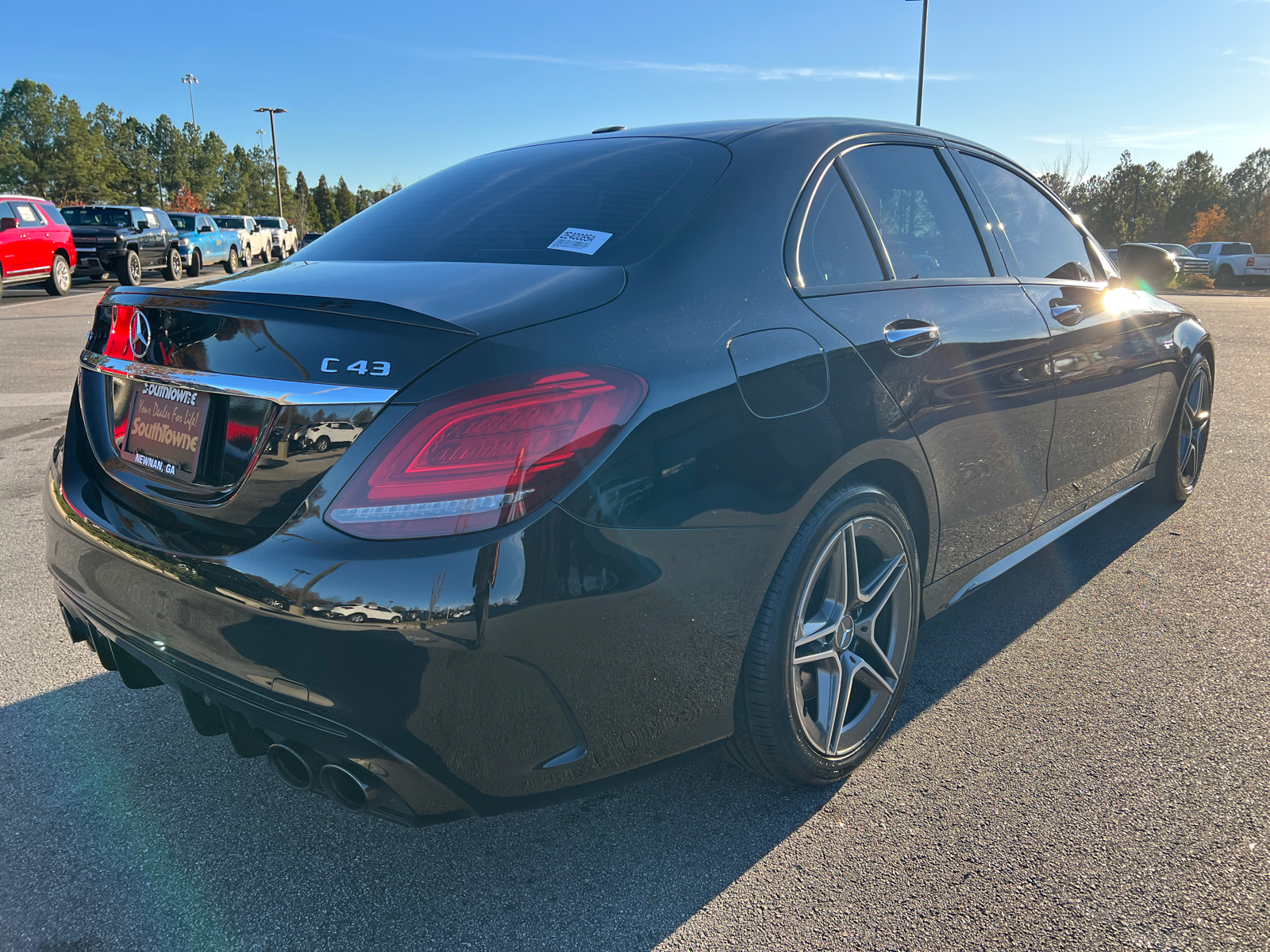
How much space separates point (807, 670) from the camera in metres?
2.35

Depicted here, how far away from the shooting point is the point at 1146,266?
13.8ft

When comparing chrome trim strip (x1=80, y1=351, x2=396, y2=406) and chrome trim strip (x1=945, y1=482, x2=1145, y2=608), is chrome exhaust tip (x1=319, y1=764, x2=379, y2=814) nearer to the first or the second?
chrome trim strip (x1=80, y1=351, x2=396, y2=406)

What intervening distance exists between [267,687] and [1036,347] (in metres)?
2.48

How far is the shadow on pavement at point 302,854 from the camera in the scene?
1.92 meters

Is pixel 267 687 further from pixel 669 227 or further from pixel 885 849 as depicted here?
pixel 885 849

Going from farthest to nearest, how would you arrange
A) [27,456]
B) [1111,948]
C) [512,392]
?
[27,456] → [1111,948] → [512,392]

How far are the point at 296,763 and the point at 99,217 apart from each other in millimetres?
25938

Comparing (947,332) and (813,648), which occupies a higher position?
(947,332)

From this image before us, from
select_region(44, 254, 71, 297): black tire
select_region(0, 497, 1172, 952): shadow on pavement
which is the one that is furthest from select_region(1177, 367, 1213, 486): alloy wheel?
select_region(44, 254, 71, 297): black tire

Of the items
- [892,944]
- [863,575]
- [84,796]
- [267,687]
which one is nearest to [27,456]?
[84,796]

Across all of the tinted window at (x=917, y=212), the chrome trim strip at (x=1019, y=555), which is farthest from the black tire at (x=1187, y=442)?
the tinted window at (x=917, y=212)

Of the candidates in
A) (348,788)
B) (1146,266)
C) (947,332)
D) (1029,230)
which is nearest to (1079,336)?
(1029,230)

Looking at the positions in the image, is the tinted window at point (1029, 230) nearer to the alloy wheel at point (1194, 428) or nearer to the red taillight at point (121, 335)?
the alloy wheel at point (1194, 428)

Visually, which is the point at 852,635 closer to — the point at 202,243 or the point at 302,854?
the point at 302,854
